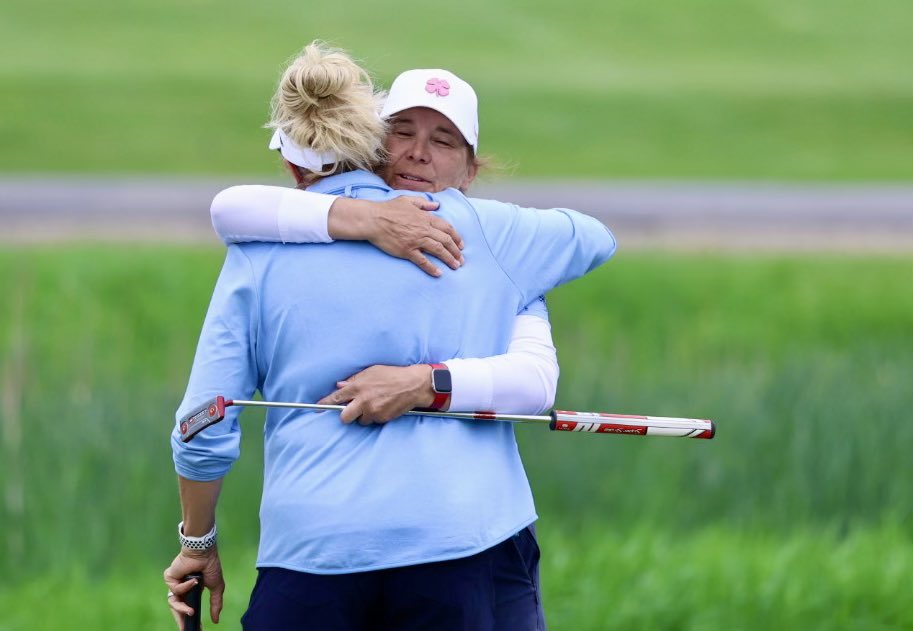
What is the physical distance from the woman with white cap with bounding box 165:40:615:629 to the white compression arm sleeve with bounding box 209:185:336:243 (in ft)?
0.09

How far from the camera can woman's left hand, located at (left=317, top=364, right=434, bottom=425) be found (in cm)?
246

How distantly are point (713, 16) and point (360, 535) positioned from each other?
2638cm

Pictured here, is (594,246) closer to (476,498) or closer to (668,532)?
(476,498)

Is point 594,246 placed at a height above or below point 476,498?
above

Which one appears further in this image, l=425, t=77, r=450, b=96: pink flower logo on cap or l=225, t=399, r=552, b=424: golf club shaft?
l=425, t=77, r=450, b=96: pink flower logo on cap

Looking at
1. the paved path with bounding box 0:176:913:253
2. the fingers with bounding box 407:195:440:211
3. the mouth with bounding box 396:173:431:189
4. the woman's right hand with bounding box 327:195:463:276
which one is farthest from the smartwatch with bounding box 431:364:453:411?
the paved path with bounding box 0:176:913:253

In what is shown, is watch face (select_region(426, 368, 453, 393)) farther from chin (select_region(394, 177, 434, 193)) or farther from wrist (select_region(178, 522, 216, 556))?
wrist (select_region(178, 522, 216, 556))

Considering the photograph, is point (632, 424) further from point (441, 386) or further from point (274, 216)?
point (274, 216)

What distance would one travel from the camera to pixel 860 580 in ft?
15.6

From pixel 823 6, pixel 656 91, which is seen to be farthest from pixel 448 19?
pixel 823 6

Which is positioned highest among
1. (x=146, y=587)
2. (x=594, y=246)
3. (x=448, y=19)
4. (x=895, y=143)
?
(x=448, y=19)

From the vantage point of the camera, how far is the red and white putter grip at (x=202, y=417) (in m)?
2.54

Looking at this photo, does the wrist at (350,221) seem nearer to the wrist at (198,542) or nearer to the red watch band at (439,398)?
the red watch band at (439,398)

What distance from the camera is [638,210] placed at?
16062 millimetres
